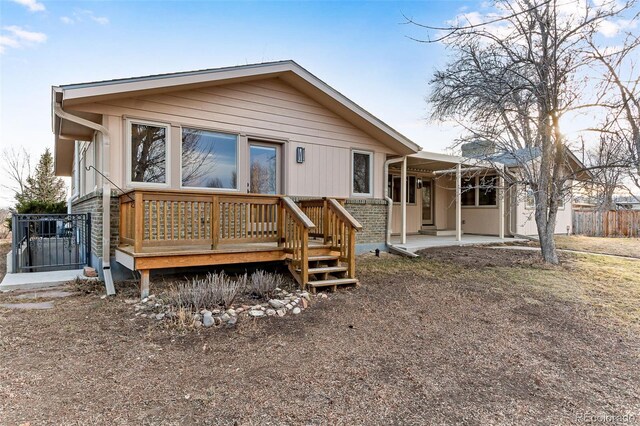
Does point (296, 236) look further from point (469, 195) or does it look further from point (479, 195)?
point (469, 195)

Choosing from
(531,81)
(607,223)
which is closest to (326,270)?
(531,81)

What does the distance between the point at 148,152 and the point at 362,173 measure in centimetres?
486

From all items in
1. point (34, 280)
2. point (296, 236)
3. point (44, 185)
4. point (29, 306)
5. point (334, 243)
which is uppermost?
point (44, 185)

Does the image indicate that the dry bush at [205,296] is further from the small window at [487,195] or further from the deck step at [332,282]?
the small window at [487,195]

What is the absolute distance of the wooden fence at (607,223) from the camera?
1611cm

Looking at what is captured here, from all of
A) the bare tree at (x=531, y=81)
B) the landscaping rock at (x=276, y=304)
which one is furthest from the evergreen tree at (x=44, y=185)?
the bare tree at (x=531, y=81)

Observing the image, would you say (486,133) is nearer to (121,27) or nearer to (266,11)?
(266,11)

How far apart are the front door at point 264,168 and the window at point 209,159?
17.2 inches

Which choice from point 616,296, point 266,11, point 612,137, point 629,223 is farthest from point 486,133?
point 629,223

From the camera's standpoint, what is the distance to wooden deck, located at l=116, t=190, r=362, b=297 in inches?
199

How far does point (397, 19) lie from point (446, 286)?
406 cm

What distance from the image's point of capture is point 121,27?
32.4 feet

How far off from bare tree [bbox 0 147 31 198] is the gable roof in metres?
28.8

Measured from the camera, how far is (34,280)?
5.88 meters
